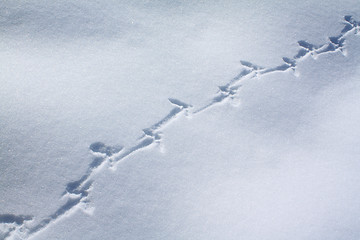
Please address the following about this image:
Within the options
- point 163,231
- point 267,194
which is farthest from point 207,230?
point 267,194

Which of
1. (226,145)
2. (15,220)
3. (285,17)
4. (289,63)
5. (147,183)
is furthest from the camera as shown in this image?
(285,17)

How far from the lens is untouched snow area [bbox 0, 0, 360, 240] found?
4.18 feet

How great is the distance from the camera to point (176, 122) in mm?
1495

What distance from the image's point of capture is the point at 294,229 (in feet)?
4.23

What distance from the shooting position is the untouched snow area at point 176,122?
1.28m

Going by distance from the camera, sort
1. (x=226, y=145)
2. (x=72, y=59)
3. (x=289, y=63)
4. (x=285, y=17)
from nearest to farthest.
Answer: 1. (x=226, y=145)
2. (x=72, y=59)
3. (x=289, y=63)
4. (x=285, y=17)

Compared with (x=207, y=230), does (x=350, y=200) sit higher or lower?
higher

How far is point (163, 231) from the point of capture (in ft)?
4.09

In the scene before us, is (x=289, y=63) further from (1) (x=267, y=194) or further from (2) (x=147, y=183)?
(2) (x=147, y=183)

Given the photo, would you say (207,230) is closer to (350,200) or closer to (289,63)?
(350,200)

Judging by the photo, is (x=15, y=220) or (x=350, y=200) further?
(x=350, y=200)

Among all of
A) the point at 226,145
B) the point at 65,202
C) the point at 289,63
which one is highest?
the point at 289,63

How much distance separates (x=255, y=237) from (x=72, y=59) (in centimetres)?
156

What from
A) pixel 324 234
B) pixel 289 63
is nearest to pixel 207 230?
pixel 324 234
